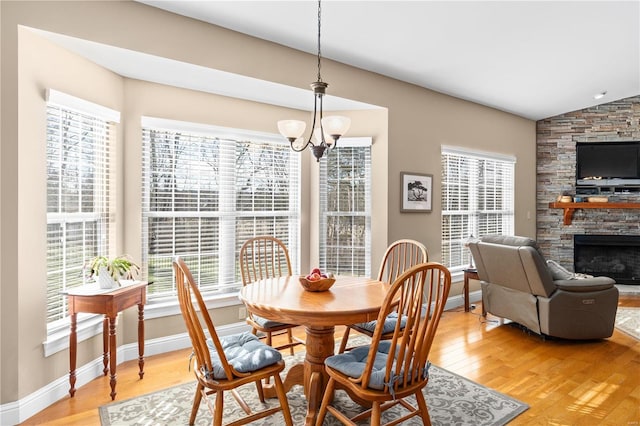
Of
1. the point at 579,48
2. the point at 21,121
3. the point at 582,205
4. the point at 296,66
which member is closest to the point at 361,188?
the point at 296,66

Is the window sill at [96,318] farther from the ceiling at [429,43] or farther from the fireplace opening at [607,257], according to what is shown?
the fireplace opening at [607,257]

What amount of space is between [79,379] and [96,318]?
1.45 feet

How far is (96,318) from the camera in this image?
309cm

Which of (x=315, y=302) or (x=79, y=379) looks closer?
(x=315, y=302)

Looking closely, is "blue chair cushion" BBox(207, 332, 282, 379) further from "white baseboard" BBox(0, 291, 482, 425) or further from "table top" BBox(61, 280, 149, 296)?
"white baseboard" BBox(0, 291, 482, 425)

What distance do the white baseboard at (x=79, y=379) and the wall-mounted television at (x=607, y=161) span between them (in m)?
5.85

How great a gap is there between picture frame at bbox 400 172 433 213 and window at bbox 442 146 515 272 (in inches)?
18.6

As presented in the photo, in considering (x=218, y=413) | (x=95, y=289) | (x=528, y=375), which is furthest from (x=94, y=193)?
(x=528, y=375)

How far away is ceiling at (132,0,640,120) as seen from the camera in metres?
3.02

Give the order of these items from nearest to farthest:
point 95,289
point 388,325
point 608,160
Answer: point 388,325
point 95,289
point 608,160

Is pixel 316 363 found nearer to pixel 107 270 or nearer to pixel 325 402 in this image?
pixel 325 402

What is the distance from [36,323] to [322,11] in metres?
2.94

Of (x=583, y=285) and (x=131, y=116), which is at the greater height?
(x=131, y=116)

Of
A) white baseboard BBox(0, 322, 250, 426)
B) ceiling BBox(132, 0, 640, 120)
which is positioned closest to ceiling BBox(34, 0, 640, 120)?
ceiling BBox(132, 0, 640, 120)
